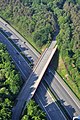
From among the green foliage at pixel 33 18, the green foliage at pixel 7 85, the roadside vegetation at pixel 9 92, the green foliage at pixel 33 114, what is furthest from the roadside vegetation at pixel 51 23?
the green foliage at pixel 33 114

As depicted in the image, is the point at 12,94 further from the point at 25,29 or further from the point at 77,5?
the point at 77,5

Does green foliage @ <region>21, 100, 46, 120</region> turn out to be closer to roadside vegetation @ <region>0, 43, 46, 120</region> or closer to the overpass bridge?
roadside vegetation @ <region>0, 43, 46, 120</region>

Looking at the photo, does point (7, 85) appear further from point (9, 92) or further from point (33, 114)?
point (33, 114)

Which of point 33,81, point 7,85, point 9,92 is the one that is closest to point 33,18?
point 33,81

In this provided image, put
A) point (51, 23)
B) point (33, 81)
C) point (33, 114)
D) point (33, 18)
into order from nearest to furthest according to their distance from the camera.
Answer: point (33, 114), point (33, 81), point (51, 23), point (33, 18)

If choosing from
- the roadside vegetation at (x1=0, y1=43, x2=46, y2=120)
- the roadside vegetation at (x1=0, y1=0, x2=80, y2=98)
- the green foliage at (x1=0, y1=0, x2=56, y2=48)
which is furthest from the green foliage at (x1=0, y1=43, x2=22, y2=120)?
the green foliage at (x1=0, y1=0, x2=56, y2=48)

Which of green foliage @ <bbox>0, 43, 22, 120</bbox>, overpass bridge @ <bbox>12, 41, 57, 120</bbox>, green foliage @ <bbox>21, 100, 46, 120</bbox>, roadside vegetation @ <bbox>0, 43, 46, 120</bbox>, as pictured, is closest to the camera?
green foliage @ <bbox>21, 100, 46, 120</bbox>
